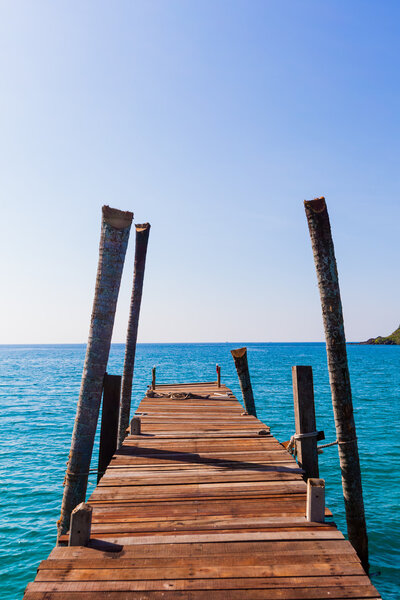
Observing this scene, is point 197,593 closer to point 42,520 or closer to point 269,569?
point 269,569

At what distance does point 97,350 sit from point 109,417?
1.60 m

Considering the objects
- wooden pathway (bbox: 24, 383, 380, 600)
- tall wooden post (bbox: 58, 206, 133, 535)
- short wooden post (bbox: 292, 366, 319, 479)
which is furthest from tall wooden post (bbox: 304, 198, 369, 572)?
tall wooden post (bbox: 58, 206, 133, 535)

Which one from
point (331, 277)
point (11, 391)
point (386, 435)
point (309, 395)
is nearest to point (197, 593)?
point (309, 395)

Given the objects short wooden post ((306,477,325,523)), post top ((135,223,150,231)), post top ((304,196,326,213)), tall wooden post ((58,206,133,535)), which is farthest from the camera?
post top ((135,223,150,231))

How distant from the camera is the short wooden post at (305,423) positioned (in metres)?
6.89

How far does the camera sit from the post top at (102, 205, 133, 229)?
632 cm

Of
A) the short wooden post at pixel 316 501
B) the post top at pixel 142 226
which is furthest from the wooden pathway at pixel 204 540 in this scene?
the post top at pixel 142 226

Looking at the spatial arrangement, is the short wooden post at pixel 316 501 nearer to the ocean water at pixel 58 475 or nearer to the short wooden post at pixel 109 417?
the short wooden post at pixel 109 417

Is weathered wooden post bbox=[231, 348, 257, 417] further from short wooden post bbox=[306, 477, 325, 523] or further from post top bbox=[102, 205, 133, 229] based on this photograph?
short wooden post bbox=[306, 477, 325, 523]

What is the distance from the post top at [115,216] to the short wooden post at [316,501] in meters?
4.63

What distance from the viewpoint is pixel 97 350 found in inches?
244

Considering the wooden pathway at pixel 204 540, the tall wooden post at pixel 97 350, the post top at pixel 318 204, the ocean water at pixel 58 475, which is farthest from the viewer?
the ocean water at pixel 58 475

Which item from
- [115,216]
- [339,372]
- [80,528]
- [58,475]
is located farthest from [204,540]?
[58,475]

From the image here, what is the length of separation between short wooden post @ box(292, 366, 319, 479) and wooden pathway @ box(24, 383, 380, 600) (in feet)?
1.35
